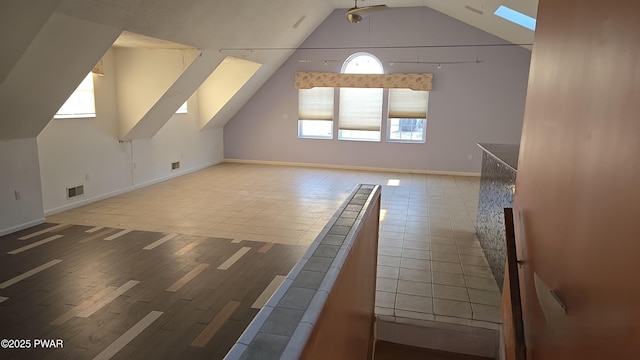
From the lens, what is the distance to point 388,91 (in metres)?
9.29

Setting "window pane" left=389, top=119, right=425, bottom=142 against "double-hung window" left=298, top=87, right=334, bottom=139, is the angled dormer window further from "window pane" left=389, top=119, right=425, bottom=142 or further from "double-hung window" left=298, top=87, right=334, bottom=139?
"window pane" left=389, top=119, right=425, bottom=142

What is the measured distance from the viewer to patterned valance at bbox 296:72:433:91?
8836 millimetres

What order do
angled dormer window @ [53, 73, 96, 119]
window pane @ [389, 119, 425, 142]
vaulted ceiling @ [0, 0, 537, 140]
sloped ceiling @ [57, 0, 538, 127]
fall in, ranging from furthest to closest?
window pane @ [389, 119, 425, 142] → angled dormer window @ [53, 73, 96, 119] → sloped ceiling @ [57, 0, 538, 127] → vaulted ceiling @ [0, 0, 537, 140]

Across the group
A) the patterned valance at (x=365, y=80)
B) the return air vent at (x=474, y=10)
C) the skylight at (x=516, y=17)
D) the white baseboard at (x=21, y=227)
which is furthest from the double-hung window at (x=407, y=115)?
the white baseboard at (x=21, y=227)

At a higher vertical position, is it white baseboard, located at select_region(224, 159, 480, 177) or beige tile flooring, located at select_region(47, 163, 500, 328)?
white baseboard, located at select_region(224, 159, 480, 177)

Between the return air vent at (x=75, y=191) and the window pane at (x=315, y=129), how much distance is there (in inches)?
203

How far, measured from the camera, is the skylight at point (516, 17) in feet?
20.5

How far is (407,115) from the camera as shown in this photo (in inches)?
365

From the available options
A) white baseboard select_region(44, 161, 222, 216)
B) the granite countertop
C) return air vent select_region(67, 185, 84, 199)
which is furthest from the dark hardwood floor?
return air vent select_region(67, 185, 84, 199)

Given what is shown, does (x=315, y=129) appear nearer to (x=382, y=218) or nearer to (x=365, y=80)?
(x=365, y=80)

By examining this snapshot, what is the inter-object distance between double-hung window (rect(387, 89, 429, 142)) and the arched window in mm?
301

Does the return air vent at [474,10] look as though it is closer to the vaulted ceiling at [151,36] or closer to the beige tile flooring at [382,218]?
the vaulted ceiling at [151,36]

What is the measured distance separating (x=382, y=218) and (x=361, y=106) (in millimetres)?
4426

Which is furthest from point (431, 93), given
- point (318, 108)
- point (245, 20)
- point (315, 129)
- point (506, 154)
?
point (506, 154)
